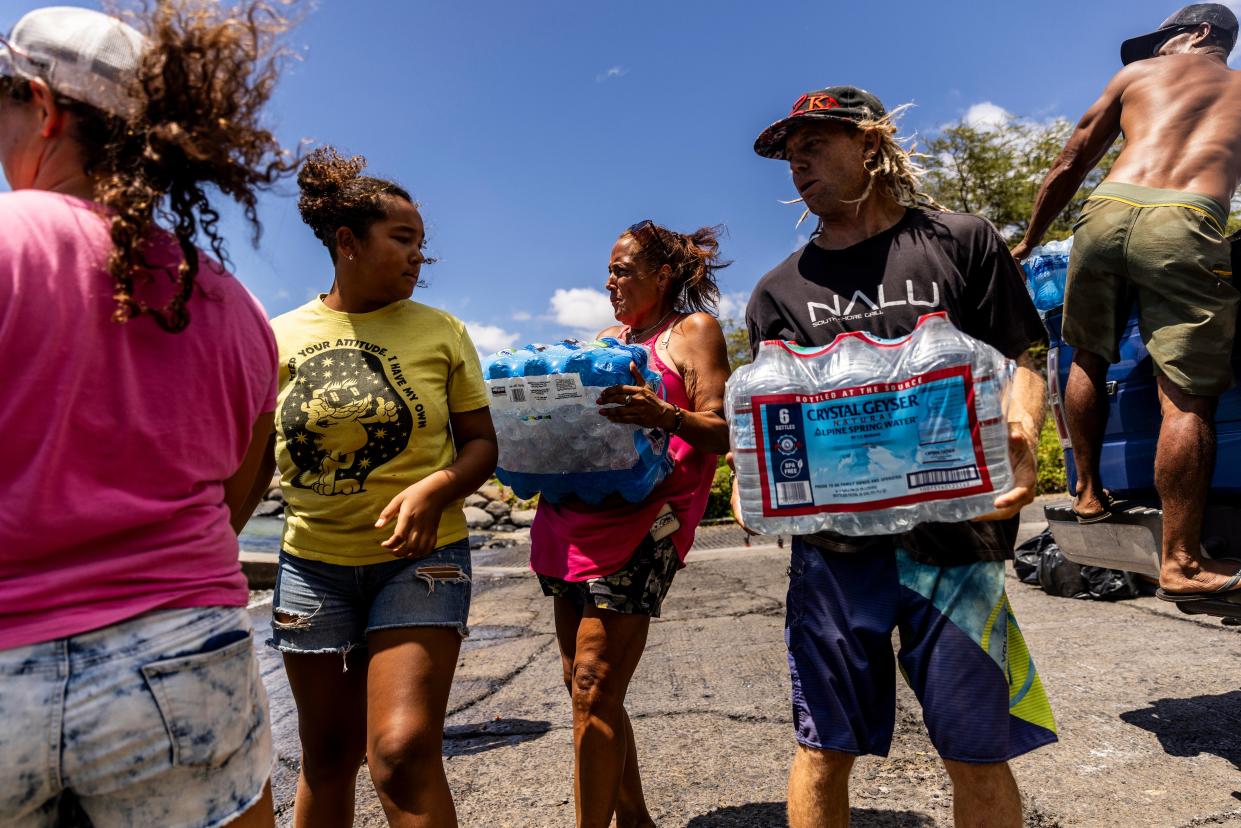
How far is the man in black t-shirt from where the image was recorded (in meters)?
2.10

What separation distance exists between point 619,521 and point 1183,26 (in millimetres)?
3065

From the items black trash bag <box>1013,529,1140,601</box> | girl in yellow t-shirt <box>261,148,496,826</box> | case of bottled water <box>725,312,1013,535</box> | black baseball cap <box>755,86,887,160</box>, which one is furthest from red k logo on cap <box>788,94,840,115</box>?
black trash bag <box>1013,529,1140,601</box>

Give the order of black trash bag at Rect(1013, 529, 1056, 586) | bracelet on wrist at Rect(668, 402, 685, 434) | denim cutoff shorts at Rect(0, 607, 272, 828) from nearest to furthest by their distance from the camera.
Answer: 1. denim cutoff shorts at Rect(0, 607, 272, 828)
2. bracelet on wrist at Rect(668, 402, 685, 434)
3. black trash bag at Rect(1013, 529, 1056, 586)

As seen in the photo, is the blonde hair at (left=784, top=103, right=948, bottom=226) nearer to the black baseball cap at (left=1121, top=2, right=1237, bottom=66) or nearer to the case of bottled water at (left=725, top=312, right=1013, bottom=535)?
the case of bottled water at (left=725, top=312, right=1013, bottom=535)

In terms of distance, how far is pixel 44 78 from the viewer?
52.8 inches

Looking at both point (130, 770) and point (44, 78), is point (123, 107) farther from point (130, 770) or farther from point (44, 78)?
point (130, 770)

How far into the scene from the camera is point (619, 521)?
285 cm

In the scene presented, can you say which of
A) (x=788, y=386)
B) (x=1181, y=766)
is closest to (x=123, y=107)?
(x=788, y=386)

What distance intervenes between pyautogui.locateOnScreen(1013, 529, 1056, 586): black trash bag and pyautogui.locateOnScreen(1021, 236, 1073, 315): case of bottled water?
3049 millimetres

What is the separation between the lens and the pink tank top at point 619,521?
281 cm

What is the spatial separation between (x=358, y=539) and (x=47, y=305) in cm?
121

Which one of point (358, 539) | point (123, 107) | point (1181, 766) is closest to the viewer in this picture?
point (123, 107)

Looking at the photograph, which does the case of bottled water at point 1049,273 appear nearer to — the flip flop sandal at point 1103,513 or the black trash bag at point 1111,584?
the flip flop sandal at point 1103,513

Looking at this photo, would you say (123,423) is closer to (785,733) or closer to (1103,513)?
(785,733)
